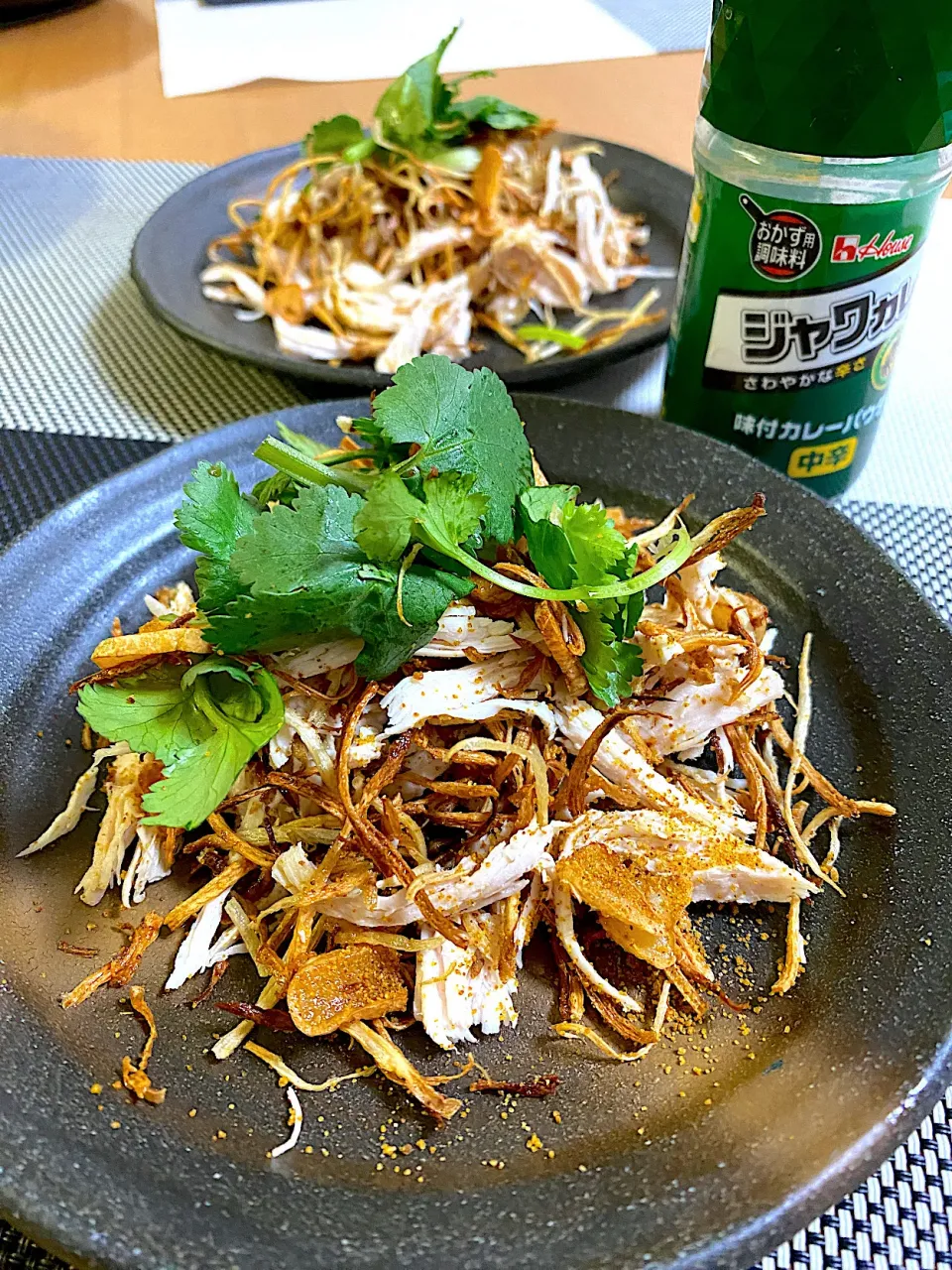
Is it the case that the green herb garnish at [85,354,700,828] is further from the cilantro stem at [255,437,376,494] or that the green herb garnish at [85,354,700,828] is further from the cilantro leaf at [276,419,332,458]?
the cilantro leaf at [276,419,332,458]

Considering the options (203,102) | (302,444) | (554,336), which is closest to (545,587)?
(302,444)

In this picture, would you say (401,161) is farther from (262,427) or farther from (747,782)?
(747,782)

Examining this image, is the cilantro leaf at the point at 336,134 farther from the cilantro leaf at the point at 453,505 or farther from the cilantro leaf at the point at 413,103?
the cilantro leaf at the point at 453,505

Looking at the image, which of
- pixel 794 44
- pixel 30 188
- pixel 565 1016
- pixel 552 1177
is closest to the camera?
pixel 552 1177

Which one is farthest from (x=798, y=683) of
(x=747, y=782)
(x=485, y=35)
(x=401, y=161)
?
(x=485, y=35)

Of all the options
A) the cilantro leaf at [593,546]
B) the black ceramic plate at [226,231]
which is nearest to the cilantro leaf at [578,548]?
the cilantro leaf at [593,546]
